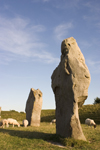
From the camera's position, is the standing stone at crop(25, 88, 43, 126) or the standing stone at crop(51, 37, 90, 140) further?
the standing stone at crop(25, 88, 43, 126)

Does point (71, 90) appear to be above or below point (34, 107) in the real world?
above

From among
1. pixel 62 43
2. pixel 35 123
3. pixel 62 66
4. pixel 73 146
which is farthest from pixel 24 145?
pixel 35 123

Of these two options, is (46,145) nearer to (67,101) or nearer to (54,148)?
(54,148)

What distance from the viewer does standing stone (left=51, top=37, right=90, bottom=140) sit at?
11.6 metres

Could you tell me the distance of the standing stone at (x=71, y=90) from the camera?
1161 cm

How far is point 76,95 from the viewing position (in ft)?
38.5

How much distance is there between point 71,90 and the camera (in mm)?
11898

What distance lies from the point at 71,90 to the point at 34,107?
11.9 meters

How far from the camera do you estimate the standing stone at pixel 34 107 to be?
74.3 feet

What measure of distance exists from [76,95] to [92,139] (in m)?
3.66

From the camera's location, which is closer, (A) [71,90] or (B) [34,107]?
(A) [71,90]

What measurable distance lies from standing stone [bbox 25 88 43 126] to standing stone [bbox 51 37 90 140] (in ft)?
32.6

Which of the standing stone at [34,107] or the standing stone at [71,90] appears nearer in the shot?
the standing stone at [71,90]

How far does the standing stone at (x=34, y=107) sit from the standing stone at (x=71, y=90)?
9.93m
